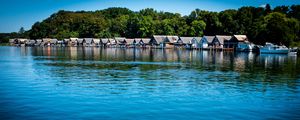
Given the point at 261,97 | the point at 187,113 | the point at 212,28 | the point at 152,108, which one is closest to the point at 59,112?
the point at 152,108

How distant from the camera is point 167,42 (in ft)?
378

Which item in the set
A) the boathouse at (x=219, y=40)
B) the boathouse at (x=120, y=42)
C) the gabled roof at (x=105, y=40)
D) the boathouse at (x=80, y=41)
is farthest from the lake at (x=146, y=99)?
the boathouse at (x=80, y=41)

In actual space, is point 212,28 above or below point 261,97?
above

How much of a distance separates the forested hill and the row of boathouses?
415 centimetres

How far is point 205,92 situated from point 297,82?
863 centimetres

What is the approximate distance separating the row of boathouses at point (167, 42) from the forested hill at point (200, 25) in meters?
4.15

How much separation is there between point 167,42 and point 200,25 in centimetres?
1177

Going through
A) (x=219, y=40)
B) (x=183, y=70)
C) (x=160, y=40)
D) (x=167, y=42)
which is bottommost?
(x=183, y=70)

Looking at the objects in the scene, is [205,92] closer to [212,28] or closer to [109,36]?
[212,28]

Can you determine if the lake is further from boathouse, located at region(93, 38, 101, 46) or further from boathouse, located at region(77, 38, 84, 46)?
boathouse, located at region(77, 38, 84, 46)

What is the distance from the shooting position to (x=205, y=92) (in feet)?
63.3

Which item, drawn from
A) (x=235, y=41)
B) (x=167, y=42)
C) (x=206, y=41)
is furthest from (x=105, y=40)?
(x=235, y=41)

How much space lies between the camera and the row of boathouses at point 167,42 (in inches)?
3797

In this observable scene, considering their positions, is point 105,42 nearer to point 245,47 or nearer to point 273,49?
point 245,47
